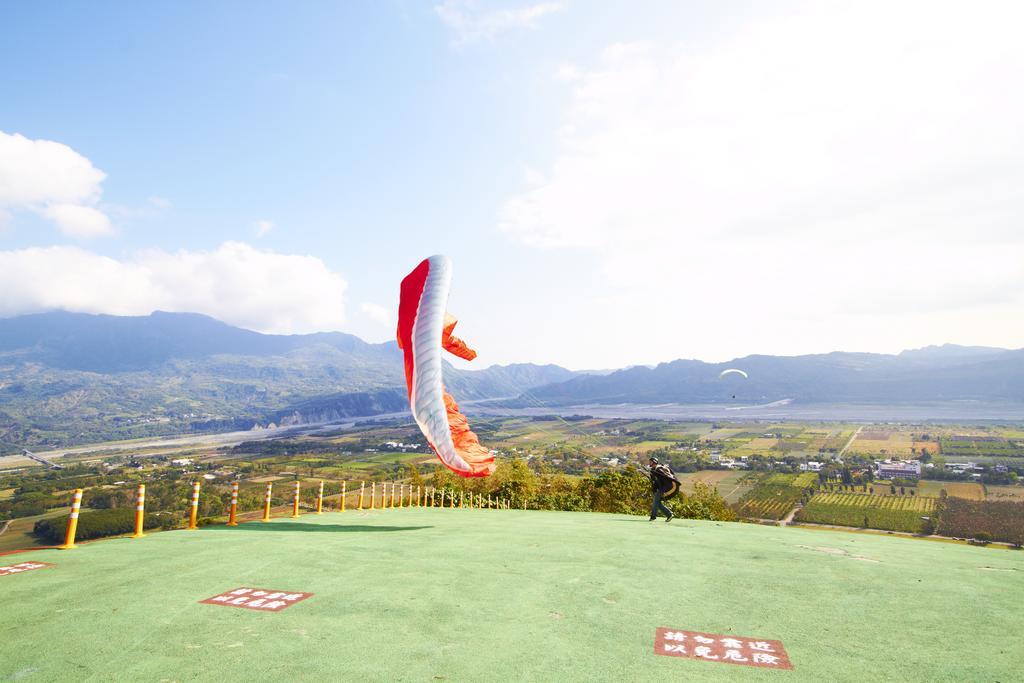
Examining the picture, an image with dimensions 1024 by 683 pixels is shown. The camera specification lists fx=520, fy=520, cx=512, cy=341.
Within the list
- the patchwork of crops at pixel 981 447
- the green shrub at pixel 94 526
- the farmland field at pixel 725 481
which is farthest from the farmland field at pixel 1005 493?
the green shrub at pixel 94 526

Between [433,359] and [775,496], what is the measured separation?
237ft

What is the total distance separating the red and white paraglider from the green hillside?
2453mm

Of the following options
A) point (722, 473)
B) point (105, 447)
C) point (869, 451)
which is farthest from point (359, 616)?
point (105, 447)

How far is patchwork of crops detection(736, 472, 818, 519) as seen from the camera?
6078 centimetres

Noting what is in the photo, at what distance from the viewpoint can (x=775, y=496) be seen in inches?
2766

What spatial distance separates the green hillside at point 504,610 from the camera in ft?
14.2

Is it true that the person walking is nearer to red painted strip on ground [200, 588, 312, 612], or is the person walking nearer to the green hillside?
the green hillside

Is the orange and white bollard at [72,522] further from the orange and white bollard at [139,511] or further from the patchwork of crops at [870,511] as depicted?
the patchwork of crops at [870,511]

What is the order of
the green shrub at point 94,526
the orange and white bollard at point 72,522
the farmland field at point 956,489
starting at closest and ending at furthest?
the orange and white bollard at point 72,522 → the green shrub at point 94,526 → the farmland field at point 956,489

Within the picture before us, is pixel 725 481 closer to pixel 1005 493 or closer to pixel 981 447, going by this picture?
pixel 1005 493

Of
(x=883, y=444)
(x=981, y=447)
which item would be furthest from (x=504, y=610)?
(x=981, y=447)

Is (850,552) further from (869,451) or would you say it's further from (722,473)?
(869,451)

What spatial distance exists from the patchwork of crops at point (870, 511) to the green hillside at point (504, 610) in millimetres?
58055

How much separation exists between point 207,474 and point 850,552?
362ft
